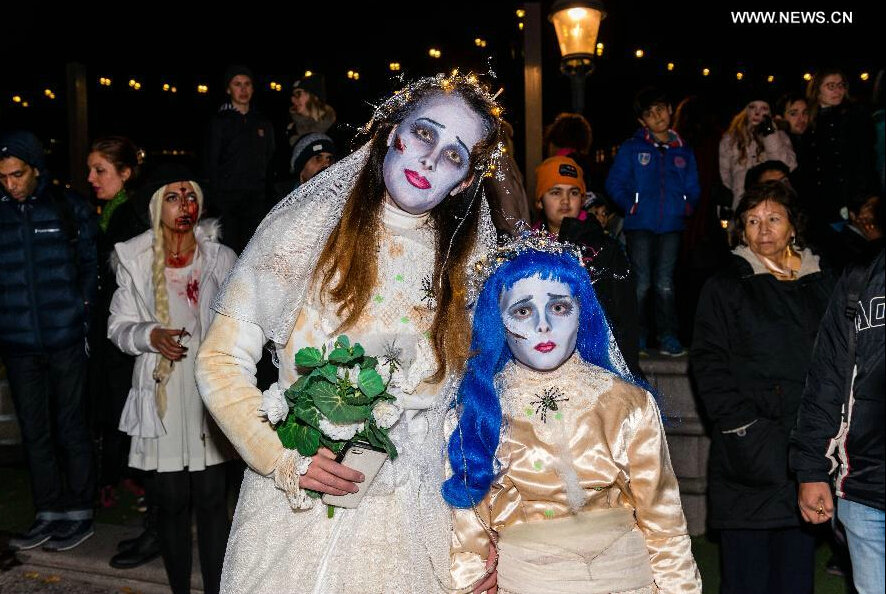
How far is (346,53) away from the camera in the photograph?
1230cm

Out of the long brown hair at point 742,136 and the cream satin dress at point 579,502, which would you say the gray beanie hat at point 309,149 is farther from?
the long brown hair at point 742,136

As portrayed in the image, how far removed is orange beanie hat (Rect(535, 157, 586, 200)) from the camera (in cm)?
461

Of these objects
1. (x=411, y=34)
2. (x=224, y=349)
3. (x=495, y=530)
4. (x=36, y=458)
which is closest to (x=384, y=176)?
(x=224, y=349)

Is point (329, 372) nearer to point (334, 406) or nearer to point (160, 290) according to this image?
point (334, 406)

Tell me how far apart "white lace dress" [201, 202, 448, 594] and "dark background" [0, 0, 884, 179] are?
26.4 ft

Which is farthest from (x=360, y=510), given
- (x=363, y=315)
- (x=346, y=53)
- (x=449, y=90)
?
(x=346, y=53)

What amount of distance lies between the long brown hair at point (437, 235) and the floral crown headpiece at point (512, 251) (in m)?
0.08

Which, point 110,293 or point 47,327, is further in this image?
point 47,327

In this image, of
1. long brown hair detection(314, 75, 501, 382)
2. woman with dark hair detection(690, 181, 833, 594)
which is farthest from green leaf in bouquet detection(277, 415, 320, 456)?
woman with dark hair detection(690, 181, 833, 594)

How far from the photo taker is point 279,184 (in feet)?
17.8

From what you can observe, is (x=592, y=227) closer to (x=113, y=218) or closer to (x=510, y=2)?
(x=113, y=218)

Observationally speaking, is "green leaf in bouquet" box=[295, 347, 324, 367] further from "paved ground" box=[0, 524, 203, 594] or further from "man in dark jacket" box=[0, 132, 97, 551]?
"man in dark jacket" box=[0, 132, 97, 551]

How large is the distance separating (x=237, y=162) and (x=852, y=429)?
199 inches

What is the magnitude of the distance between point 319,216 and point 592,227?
2.22 meters
